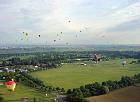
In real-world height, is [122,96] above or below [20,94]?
above

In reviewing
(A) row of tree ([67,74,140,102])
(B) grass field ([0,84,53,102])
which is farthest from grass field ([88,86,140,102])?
(B) grass field ([0,84,53,102])

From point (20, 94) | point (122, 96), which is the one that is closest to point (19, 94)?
point (20, 94)

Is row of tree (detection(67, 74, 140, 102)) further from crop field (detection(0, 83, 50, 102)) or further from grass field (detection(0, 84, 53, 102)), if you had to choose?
crop field (detection(0, 83, 50, 102))

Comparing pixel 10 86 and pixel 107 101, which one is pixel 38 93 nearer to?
pixel 10 86

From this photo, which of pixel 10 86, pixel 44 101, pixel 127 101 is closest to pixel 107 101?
pixel 127 101

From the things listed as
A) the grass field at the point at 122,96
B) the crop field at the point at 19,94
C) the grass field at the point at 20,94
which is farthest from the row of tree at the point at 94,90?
the crop field at the point at 19,94

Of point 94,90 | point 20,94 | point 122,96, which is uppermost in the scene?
point 94,90

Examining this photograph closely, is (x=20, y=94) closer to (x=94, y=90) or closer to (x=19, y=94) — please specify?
(x=19, y=94)
